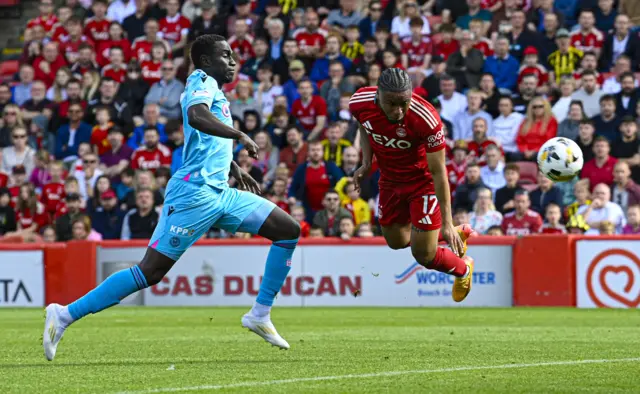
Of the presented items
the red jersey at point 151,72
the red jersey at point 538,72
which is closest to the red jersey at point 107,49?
the red jersey at point 151,72

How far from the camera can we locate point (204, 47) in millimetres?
8711

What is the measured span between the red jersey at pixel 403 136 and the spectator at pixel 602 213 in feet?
25.2

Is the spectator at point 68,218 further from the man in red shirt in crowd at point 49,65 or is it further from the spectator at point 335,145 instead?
the man in red shirt in crowd at point 49,65

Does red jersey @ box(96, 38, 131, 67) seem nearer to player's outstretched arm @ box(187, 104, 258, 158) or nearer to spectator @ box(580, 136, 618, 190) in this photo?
spectator @ box(580, 136, 618, 190)

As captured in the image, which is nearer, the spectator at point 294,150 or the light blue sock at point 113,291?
the light blue sock at point 113,291

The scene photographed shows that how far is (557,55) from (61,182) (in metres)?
8.51

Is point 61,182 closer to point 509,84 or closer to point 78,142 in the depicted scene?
point 78,142

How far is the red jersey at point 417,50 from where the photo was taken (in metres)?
20.4

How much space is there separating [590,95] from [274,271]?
1087cm

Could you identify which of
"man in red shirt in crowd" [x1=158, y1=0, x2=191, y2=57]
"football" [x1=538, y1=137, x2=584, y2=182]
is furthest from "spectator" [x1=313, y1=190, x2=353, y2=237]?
"football" [x1=538, y1=137, x2=584, y2=182]

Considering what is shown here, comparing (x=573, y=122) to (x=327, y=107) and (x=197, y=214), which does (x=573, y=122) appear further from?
(x=197, y=214)

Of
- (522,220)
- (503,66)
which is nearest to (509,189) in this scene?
(522,220)

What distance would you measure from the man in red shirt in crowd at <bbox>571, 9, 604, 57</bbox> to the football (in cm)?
907

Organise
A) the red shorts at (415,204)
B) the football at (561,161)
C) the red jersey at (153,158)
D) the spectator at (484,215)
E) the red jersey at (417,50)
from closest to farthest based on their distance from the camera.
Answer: the red shorts at (415,204) → the football at (561,161) → the spectator at (484,215) → the red jersey at (153,158) → the red jersey at (417,50)
